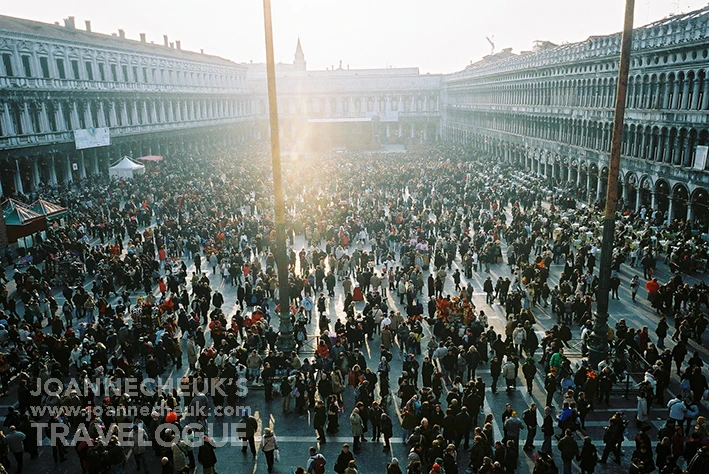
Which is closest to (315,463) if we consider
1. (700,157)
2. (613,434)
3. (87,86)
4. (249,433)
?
(249,433)

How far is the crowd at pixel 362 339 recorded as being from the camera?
11547 mm

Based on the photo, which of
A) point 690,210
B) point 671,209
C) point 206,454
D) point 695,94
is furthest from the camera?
point 671,209

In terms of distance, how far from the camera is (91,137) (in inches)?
1793

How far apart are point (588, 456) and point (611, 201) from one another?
6.42m

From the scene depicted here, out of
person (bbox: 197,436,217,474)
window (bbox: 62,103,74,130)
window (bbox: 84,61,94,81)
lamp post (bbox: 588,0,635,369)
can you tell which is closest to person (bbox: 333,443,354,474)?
person (bbox: 197,436,217,474)

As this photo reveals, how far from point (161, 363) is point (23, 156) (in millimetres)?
32308

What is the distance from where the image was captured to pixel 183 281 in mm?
21875

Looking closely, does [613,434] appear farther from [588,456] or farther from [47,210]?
[47,210]

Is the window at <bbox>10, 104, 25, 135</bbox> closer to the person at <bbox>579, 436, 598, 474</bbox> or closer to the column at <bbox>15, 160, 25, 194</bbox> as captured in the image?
the column at <bbox>15, 160, 25, 194</bbox>

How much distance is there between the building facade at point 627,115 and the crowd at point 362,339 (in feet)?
14.3

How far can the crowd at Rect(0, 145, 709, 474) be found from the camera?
37.9ft

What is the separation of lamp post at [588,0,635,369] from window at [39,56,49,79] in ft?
148

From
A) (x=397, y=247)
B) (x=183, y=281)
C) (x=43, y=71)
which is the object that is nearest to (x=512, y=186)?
(x=397, y=247)

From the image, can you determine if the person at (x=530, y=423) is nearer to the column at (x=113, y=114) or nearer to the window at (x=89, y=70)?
the window at (x=89, y=70)
